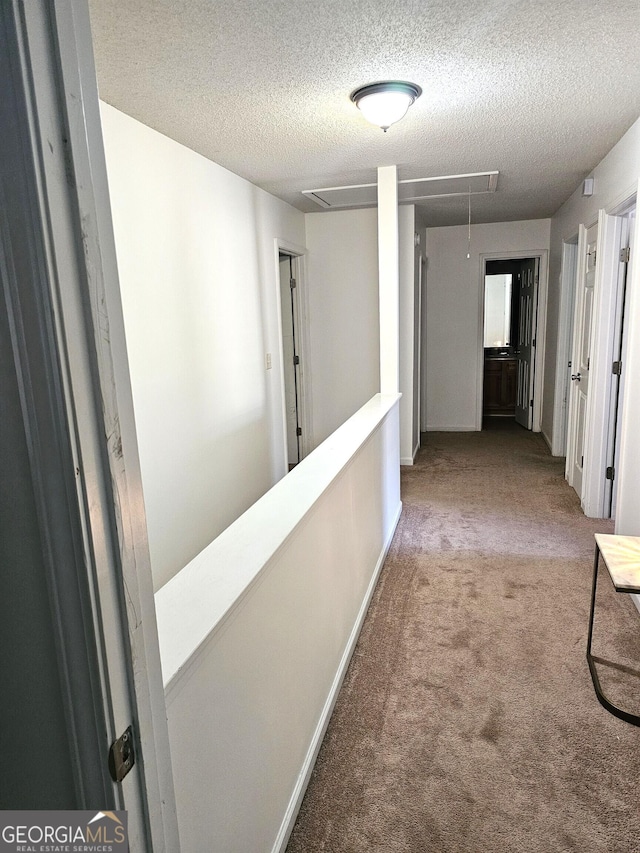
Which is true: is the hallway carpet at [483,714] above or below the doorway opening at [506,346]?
below

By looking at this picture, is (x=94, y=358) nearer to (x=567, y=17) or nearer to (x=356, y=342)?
(x=567, y=17)

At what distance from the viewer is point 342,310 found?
18.0 feet

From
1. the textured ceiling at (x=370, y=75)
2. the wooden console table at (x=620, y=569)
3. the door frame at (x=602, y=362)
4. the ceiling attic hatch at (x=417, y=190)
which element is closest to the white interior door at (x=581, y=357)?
the door frame at (x=602, y=362)

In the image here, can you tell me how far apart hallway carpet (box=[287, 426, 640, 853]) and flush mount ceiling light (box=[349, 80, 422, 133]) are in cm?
228

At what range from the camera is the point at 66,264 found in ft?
2.00

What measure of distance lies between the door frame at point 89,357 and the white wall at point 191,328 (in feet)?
6.62

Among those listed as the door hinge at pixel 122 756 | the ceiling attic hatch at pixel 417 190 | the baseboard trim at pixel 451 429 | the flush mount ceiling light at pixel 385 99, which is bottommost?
the baseboard trim at pixel 451 429

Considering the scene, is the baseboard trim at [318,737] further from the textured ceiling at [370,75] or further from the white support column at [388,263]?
the textured ceiling at [370,75]

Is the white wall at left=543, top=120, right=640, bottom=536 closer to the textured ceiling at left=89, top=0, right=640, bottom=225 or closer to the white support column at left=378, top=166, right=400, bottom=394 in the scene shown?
the textured ceiling at left=89, top=0, right=640, bottom=225

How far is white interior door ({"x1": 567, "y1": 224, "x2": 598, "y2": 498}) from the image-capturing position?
402 cm

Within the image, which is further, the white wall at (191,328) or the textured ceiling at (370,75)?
the white wall at (191,328)

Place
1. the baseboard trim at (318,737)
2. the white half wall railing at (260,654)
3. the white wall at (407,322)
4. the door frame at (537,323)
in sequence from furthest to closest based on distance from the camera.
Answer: the door frame at (537,323), the white wall at (407,322), the baseboard trim at (318,737), the white half wall railing at (260,654)

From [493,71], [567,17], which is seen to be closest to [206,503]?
[493,71]

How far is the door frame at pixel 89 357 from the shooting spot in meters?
0.58
